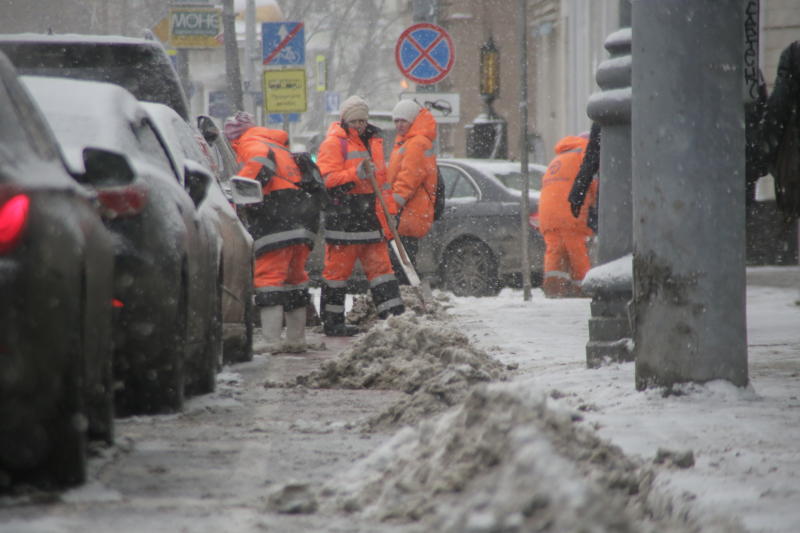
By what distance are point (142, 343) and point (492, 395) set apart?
220cm

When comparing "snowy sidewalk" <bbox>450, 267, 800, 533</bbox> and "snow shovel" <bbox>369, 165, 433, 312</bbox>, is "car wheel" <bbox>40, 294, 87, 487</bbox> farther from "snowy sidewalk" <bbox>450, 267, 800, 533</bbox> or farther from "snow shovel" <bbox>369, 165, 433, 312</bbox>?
"snow shovel" <bbox>369, 165, 433, 312</bbox>

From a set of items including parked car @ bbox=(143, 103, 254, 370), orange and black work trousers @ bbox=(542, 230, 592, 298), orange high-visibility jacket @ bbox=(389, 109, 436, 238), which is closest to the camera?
parked car @ bbox=(143, 103, 254, 370)

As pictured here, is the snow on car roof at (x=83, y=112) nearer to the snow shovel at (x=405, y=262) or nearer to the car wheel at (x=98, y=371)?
the car wheel at (x=98, y=371)

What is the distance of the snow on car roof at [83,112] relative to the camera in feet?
23.2

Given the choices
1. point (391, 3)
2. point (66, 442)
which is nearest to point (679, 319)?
point (66, 442)

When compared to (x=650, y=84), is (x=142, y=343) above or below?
below

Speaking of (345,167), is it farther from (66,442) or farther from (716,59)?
(66,442)

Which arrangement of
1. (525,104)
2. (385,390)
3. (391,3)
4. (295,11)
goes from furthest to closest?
(391,3) → (295,11) → (525,104) → (385,390)

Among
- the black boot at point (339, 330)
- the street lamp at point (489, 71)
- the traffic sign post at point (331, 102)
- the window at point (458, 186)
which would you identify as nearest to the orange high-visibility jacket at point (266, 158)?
the black boot at point (339, 330)

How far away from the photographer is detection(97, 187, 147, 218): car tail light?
6598 millimetres

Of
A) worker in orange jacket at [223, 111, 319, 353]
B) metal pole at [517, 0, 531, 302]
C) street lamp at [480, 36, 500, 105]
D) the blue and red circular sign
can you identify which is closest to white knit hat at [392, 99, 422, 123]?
metal pole at [517, 0, 531, 302]

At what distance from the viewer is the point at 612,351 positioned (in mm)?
8930

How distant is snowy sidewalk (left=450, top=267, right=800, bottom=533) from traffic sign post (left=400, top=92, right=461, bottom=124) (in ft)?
28.0

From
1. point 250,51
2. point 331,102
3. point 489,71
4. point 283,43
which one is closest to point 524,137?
point 283,43
